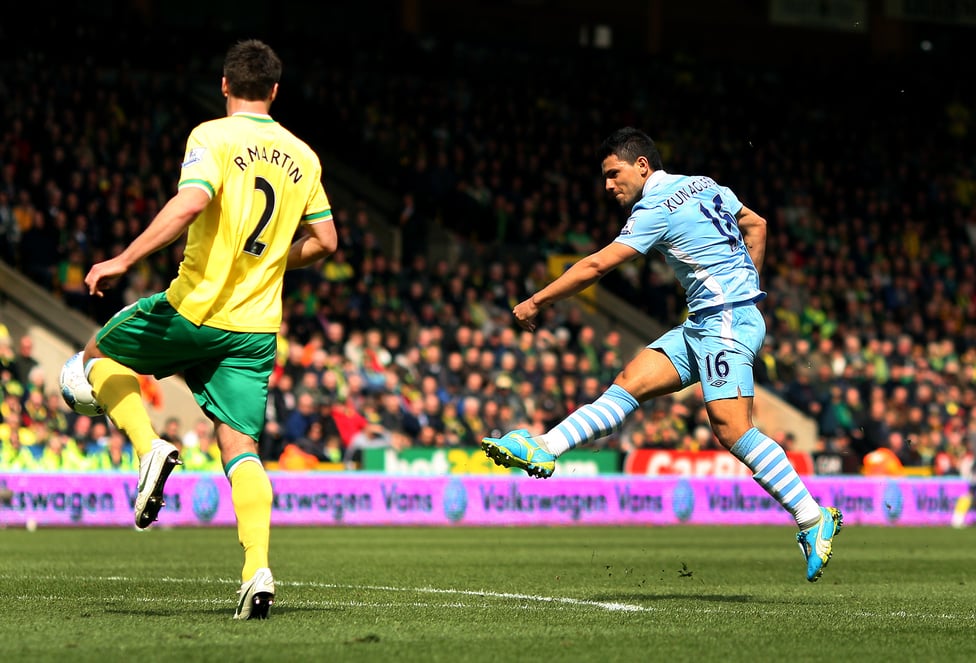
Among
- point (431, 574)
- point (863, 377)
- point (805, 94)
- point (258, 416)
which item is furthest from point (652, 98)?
point (258, 416)

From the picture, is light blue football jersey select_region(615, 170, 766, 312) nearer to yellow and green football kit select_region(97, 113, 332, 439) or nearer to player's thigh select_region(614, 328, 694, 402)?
player's thigh select_region(614, 328, 694, 402)

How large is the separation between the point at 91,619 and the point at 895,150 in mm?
29602

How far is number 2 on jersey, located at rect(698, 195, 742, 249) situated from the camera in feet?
27.6

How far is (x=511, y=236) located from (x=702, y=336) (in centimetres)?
1910

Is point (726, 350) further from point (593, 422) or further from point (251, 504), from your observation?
point (251, 504)

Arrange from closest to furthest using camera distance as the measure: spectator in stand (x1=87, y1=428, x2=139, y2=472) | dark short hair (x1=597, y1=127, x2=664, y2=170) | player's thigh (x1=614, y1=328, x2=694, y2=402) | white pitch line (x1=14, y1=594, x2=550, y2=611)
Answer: white pitch line (x1=14, y1=594, x2=550, y2=611), dark short hair (x1=597, y1=127, x2=664, y2=170), player's thigh (x1=614, y1=328, x2=694, y2=402), spectator in stand (x1=87, y1=428, x2=139, y2=472)

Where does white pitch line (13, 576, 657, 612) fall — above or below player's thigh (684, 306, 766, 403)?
below

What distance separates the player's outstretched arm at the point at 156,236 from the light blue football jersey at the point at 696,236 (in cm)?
237

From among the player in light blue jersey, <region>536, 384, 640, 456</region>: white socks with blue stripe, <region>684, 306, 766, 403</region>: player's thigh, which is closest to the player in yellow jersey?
the player in light blue jersey

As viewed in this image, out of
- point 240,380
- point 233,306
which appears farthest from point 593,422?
point 233,306

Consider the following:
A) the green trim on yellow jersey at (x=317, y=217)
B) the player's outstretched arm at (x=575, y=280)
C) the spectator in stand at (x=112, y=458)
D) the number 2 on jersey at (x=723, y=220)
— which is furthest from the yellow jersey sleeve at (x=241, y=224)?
the spectator in stand at (x=112, y=458)

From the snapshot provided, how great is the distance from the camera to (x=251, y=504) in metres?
7.02

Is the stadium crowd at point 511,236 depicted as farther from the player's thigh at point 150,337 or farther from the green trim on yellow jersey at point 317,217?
the green trim on yellow jersey at point 317,217

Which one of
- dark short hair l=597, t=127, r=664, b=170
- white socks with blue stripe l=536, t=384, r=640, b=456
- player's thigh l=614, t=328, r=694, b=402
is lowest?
white socks with blue stripe l=536, t=384, r=640, b=456
